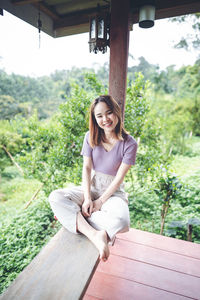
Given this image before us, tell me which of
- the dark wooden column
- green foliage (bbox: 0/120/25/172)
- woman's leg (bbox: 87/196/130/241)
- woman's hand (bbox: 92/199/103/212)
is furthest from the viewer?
green foliage (bbox: 0/120/25/172)

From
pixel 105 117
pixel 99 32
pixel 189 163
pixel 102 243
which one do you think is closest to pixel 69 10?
pixel 99 32

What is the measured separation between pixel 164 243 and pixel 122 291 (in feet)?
2.37

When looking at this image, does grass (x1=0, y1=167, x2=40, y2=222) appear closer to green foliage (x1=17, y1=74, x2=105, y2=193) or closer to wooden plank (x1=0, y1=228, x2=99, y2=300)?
green foliage (x1=17, y1=74, x2=105, y2=193)

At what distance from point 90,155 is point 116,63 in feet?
2.91

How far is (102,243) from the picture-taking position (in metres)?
1.27

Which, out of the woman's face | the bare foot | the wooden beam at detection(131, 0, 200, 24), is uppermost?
the wooden beam at detection(131, 0, 200, 24)

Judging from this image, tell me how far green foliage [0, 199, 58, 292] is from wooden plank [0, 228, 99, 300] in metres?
1.28

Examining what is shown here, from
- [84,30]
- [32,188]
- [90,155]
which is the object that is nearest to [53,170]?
[90,155]

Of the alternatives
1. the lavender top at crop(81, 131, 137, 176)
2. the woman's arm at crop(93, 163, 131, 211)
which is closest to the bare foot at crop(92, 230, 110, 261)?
the woman's arm at crop(93, 163, 131, 211)

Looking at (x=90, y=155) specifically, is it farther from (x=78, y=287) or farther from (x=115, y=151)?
(x=78, y=287)

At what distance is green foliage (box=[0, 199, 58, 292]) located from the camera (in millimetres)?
2292

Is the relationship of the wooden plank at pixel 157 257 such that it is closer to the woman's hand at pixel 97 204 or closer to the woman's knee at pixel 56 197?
the woman's hand at pixel 97 204

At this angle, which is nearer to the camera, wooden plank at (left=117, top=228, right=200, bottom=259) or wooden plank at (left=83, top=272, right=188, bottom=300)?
wooden plank at (left=83, top=272, right=188, bottom=300)

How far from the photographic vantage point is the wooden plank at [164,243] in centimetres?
190
